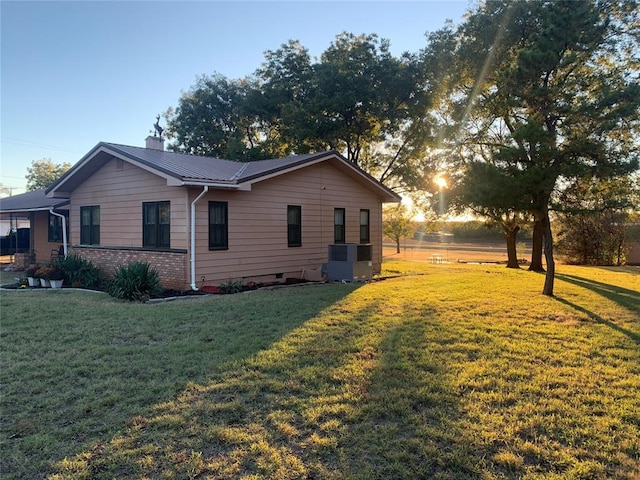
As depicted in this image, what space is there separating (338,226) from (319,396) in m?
10.6

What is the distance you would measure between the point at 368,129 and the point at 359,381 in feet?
59.5

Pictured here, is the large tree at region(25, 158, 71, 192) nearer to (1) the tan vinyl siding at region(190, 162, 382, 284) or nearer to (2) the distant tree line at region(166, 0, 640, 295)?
(2) the distant tree line at region(166, 0, 640, 295)

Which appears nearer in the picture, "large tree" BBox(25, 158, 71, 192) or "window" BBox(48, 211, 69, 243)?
"window" BBox(48, 211, 69, 243)

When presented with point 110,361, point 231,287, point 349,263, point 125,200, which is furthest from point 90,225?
point 110,361

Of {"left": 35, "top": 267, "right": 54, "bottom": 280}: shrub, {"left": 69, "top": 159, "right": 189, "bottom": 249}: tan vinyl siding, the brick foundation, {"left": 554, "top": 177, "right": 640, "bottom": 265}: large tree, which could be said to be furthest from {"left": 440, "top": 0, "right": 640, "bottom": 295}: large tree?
{"left": 554, "top": 177, "right": 640, "bottom": 265}: large tree

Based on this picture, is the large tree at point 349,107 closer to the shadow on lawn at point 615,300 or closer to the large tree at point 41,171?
the shadow on lawn at point 615,300

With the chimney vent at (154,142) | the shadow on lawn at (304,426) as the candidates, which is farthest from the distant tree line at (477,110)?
the chimney vent at (154,142)

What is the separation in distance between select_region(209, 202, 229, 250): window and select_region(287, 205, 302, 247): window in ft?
7.34

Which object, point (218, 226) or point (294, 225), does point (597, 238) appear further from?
point (218, 226)

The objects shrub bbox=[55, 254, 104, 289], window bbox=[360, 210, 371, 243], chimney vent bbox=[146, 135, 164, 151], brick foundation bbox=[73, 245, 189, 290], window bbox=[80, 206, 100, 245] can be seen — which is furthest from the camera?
window bbox=[360, 210, 371, 243]

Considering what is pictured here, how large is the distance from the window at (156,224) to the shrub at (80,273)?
5.52 feet

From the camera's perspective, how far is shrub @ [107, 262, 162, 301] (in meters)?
9.18

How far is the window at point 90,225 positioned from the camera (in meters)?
13.0

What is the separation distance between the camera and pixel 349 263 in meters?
12.3
